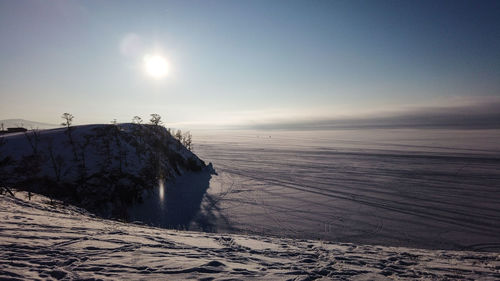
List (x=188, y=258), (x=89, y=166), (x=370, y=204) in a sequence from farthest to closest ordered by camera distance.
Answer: (x=89, y=166), (x=370, y=204), (x=188, y=258)

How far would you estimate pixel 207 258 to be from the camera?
576 centimetres

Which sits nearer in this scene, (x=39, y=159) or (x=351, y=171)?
(x=39, y=159)

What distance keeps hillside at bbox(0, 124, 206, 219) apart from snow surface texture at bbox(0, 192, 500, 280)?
358 inches

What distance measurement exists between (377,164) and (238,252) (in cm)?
3430

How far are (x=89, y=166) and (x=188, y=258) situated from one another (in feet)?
60.3

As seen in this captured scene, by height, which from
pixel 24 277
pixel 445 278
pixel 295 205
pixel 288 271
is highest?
pixel 24 277

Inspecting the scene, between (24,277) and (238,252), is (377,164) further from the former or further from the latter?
(24,277)

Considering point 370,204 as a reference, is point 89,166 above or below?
above

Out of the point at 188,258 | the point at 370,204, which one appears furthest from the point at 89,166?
the point at 370,204

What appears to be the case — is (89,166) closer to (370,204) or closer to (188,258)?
(188,258)

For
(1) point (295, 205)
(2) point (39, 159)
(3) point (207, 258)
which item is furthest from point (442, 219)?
(2) point (39, 159)

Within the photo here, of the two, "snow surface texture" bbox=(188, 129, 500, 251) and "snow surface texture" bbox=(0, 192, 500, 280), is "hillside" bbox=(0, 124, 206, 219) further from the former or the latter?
"snow surface texture" bbox=(0, 192, 500, 280)

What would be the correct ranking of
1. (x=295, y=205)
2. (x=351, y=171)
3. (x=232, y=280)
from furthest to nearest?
(x=351, y=171) → (x=295, y=205) → (x=232, y=280)

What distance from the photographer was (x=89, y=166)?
1900 cm
